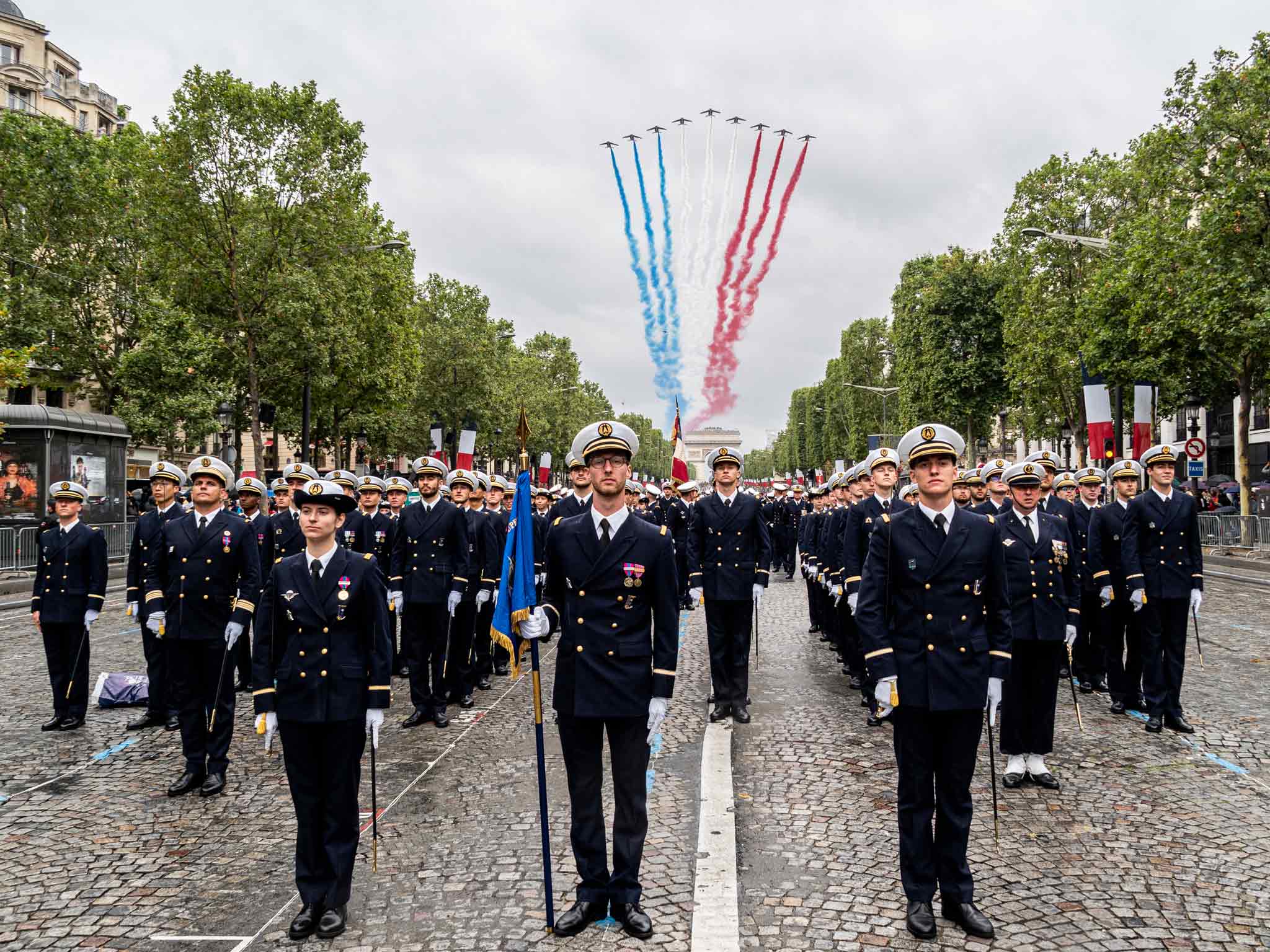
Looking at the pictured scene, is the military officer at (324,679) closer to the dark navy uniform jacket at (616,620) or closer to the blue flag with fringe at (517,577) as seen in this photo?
the blue flag with fringe at (517,577)

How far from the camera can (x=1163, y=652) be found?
27.5ft

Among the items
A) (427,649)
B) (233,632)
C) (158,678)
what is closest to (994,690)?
→ (233,632)

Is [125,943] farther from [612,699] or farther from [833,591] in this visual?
[833,591]

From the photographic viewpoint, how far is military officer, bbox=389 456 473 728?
927 centimetres

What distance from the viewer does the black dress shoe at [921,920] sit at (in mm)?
4453

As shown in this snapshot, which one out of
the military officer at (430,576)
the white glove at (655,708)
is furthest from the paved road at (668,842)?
the white glove at (655,708)

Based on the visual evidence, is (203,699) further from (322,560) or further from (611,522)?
(611,522)

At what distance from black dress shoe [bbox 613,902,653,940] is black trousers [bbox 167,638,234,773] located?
3.70m

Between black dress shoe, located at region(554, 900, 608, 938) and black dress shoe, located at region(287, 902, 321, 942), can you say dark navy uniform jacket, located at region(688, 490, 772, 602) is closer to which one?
black dress shoe, located at region(554, 900, 608, 938)

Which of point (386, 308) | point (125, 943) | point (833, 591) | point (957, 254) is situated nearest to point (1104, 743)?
point (833, 591)

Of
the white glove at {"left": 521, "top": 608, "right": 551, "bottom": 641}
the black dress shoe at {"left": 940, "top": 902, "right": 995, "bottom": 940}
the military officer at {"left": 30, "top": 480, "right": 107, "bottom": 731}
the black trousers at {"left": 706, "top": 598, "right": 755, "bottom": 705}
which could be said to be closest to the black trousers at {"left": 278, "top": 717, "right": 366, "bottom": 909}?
the white glove at {"left": 521, "top": 608, "right": 551, "bottom": 641}

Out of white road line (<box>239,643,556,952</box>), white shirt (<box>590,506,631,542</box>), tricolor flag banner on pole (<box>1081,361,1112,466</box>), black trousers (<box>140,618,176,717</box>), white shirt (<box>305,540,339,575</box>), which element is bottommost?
white road line (<box>239,643,556,952</box>)

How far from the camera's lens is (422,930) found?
178 inches

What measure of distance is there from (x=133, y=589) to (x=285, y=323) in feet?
84.2
